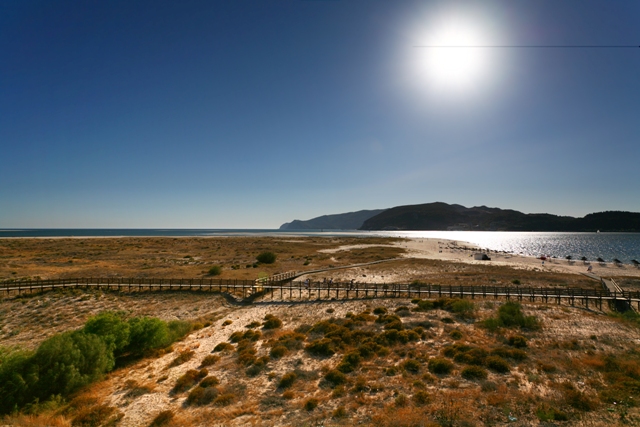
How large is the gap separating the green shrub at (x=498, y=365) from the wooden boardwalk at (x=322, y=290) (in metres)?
18.3

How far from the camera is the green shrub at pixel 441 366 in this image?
18625 mm

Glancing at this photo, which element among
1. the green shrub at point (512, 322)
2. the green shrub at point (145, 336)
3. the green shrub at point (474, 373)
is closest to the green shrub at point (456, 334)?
the green shrub at point (512, 322)

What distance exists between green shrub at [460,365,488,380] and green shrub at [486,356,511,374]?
0.93 m

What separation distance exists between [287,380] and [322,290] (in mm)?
25527

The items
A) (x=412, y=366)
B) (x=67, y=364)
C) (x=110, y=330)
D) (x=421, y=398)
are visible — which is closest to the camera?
(x=421, y=398)

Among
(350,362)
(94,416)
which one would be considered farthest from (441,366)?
(94,416)

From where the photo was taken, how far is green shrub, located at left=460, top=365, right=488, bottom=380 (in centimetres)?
1781

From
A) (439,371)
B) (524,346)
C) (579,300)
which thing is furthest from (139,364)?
(579,300)

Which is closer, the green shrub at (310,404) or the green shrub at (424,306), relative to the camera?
the green shrub at (310,404)

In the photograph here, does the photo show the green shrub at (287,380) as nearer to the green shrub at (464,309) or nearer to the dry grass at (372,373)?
the dry grass at (372,373)

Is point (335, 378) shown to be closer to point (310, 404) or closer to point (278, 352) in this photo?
point (310, 404)

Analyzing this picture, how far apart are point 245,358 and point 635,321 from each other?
35.0m

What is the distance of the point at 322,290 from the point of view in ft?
143

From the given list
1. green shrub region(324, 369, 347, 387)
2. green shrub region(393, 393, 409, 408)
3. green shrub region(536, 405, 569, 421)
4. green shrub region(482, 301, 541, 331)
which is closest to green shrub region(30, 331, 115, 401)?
green shrub region(324, 369, 347, 387)
